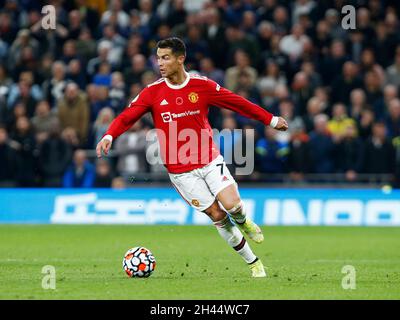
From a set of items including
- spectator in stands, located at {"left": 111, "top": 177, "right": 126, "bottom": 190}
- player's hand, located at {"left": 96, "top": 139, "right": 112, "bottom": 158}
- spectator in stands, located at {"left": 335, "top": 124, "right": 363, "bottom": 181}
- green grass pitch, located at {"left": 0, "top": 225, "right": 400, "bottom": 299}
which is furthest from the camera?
spectator in stands, located at {"left": 111, "top": 177, "right": 126, "bottom": 190}

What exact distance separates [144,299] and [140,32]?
14.7 metres

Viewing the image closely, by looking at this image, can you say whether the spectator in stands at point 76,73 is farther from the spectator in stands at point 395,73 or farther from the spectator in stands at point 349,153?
the spectator in stands at point 395,73

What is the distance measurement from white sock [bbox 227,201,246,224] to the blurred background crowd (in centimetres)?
839

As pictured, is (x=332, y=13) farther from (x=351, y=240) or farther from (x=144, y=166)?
(x=351, y=240)

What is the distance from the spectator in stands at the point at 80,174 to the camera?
21562mm

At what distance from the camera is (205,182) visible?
39.6ft

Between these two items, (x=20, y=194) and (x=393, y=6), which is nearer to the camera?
(x=20, y=194)

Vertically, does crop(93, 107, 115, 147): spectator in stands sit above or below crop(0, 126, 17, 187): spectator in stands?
above

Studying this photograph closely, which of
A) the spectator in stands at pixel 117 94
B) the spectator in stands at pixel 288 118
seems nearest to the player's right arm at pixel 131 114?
the spectator in stands at pixel 288 118

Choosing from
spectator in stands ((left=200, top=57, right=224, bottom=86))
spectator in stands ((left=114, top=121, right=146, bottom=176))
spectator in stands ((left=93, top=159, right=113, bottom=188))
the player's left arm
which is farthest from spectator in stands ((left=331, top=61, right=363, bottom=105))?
the player's left arm

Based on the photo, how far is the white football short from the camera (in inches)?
470

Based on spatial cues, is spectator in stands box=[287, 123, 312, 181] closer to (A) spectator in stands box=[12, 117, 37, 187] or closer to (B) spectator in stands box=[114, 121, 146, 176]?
(B) spectator in stands box=[114, 121, 146, 176]

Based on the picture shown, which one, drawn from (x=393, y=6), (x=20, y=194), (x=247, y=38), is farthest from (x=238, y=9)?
(x=20, y=194)

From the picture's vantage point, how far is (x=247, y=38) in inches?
914
